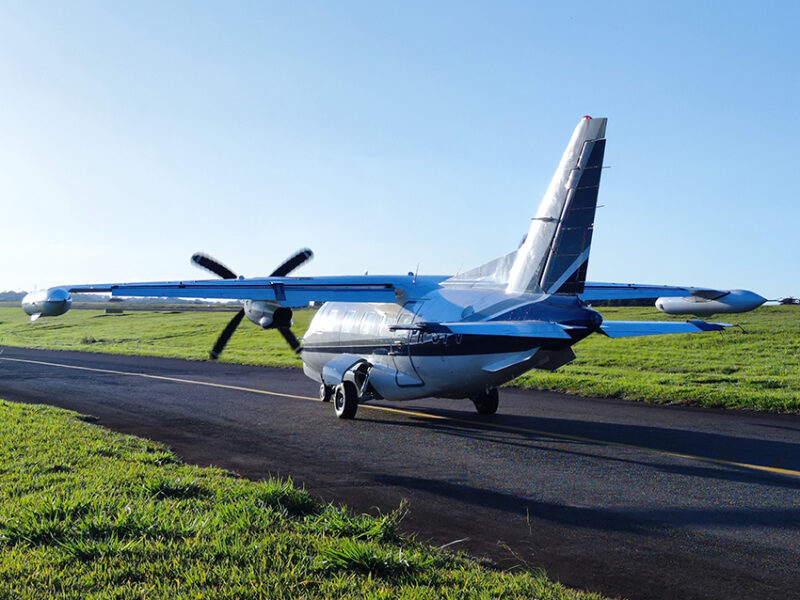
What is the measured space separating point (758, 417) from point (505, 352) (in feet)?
25.2

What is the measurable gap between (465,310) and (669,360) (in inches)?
708

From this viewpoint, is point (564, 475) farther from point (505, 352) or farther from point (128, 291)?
point (128, 291)

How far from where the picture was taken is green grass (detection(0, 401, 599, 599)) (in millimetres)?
5770

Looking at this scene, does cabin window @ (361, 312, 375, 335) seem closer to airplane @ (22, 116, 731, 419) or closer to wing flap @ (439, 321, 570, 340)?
airplane @ (22, 116, 731, 419)

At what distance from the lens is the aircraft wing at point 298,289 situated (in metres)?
17.6

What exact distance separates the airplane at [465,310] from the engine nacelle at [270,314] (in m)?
0.03

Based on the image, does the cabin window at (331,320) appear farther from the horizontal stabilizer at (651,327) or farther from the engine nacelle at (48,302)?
the horizontal stabilizer at (651,327)

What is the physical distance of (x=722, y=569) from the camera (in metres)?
6.84

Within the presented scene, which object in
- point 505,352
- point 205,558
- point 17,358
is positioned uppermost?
point 505,352

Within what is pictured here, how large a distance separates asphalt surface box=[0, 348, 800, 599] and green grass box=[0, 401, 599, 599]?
101 cm

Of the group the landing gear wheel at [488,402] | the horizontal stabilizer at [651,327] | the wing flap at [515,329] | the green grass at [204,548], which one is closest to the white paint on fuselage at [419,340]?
the wing flap at [515,329]

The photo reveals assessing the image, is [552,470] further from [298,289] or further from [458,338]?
[298,289]

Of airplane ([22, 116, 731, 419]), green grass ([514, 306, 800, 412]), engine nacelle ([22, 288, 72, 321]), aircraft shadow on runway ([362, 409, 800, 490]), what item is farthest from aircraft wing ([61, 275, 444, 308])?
green grass ([514, 306, 800, 412])

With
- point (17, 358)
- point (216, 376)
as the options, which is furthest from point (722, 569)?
point (17, 358)
